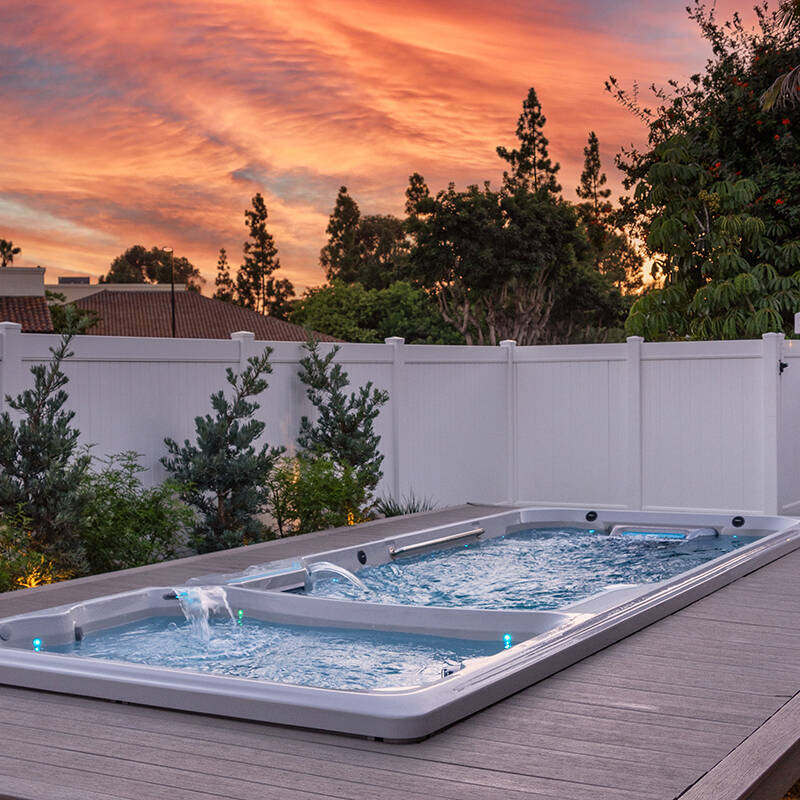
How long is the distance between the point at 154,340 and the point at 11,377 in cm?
122

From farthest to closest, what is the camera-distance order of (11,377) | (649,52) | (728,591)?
(649,52), (11,377), (728,591)

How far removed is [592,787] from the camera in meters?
3.11

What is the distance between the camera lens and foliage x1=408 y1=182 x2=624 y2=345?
1352 inches

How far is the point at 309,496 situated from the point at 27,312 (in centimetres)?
2372

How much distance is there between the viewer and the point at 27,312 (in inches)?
1190

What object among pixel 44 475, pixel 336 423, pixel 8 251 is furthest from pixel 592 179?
pixel 8 251

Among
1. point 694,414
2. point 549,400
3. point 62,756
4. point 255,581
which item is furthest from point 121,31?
point 62,756

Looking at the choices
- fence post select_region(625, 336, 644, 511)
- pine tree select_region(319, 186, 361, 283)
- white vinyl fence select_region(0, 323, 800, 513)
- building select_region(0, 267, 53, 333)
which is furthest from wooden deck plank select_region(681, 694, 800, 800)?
pine tree select_region(319, 186, 361, 283)

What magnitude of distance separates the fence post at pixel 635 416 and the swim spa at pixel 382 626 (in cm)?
214

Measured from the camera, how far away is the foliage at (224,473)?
7875 millimetres

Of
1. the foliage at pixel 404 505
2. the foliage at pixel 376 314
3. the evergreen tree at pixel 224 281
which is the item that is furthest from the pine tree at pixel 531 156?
the foliage at pixel 404 505

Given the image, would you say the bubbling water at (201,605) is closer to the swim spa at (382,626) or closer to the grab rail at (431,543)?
the swim spa at (382,626)

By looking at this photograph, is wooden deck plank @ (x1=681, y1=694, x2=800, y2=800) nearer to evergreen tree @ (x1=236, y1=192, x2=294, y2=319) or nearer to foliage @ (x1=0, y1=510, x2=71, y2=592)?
foliage @ (x1=0, y1=510, x2=71, y2=592)

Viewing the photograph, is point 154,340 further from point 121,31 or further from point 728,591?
point 121,31
